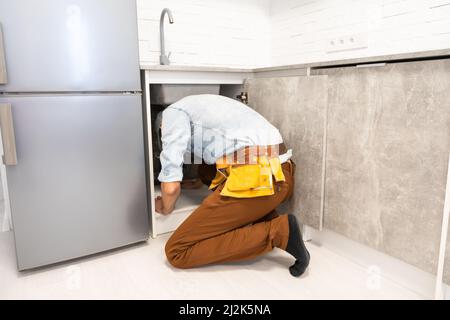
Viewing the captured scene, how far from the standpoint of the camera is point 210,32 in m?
2.42

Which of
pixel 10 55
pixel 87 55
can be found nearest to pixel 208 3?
pixel 87 55

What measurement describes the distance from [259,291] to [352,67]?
101 cm

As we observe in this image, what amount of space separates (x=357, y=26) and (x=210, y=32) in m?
0.98

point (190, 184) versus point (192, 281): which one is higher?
point (190, 184)

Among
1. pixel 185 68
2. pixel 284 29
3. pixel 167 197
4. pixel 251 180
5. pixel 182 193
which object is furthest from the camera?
pixel 284 29

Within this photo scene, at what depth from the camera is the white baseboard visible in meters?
1.32

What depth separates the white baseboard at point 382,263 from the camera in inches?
51.9

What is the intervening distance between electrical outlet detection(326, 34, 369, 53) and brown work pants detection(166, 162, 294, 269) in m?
1.12

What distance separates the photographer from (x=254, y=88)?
6.37ft

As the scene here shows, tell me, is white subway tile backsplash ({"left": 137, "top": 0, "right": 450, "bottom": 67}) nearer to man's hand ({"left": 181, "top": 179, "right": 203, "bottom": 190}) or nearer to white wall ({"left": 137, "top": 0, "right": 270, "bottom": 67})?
white wall ({"left": 137, "top": 0, "right": 270, "bottom": 67})

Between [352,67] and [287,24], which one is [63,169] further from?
[287,24]

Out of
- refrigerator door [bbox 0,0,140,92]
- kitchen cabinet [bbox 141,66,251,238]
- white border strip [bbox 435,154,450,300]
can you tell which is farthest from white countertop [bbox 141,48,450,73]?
white border strip [bbox 435,154,450,300]

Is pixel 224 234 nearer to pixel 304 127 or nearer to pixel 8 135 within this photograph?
pixel 304 127

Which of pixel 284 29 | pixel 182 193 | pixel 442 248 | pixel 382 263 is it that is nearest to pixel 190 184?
pixel 182 193
